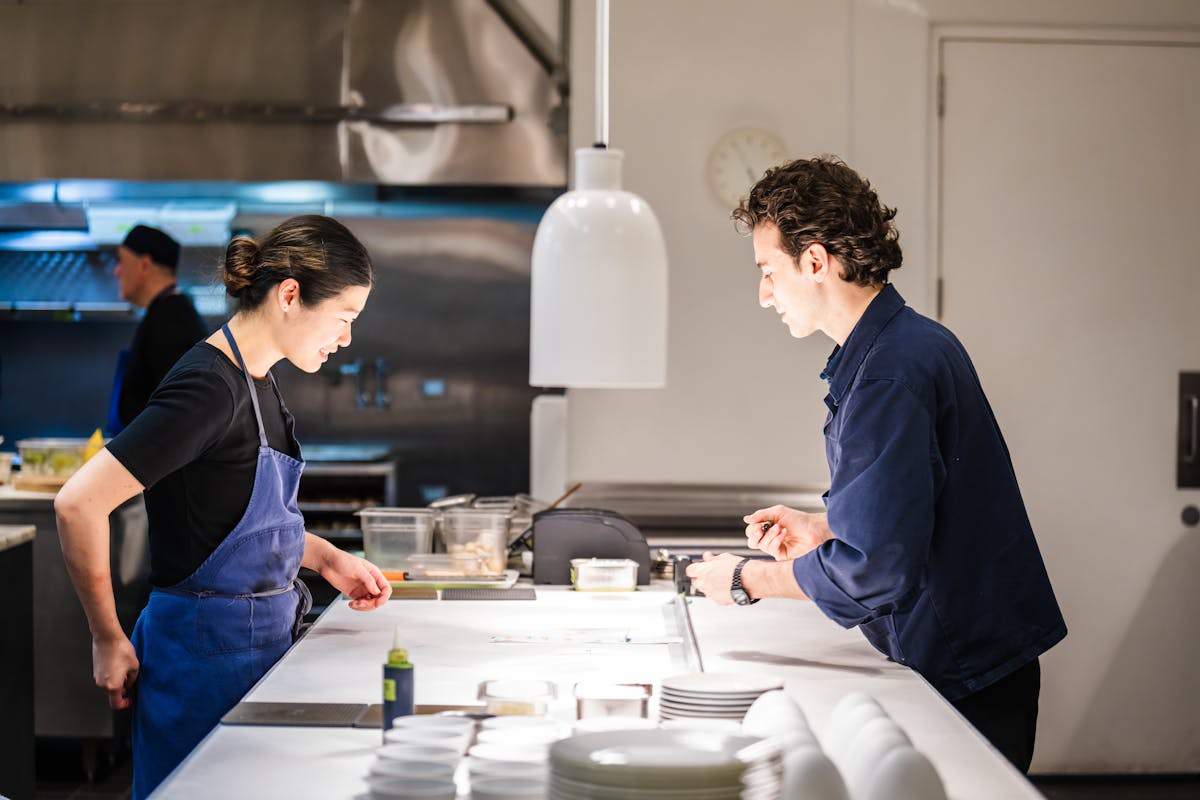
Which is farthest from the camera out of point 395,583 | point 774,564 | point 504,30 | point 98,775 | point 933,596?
point 504,30

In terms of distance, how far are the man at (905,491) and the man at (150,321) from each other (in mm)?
3202

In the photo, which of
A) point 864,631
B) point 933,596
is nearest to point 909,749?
point 933,596

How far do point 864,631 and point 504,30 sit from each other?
3.37m

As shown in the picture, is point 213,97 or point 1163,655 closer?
point 1163,655

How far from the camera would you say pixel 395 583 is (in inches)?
131

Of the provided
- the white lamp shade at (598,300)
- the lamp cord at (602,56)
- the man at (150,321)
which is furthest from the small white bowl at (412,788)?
the man at (150,321)

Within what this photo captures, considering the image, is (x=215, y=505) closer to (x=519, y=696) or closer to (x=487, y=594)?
(x=519, y=696)

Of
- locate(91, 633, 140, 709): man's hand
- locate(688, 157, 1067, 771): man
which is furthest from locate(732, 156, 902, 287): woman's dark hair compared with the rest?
locate(91, 633, 140, 709): man's hand

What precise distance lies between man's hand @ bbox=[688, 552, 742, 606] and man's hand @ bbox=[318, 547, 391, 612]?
760 millimetres

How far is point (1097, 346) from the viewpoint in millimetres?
4961

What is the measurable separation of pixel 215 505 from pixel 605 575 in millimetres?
1146

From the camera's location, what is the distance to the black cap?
5.25 meters

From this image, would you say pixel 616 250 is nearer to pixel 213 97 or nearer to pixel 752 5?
pixel 752 5

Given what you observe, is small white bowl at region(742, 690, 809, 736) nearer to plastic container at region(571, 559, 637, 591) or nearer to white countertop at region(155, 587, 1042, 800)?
white countertop at region(155, 587, 1042, 800)
